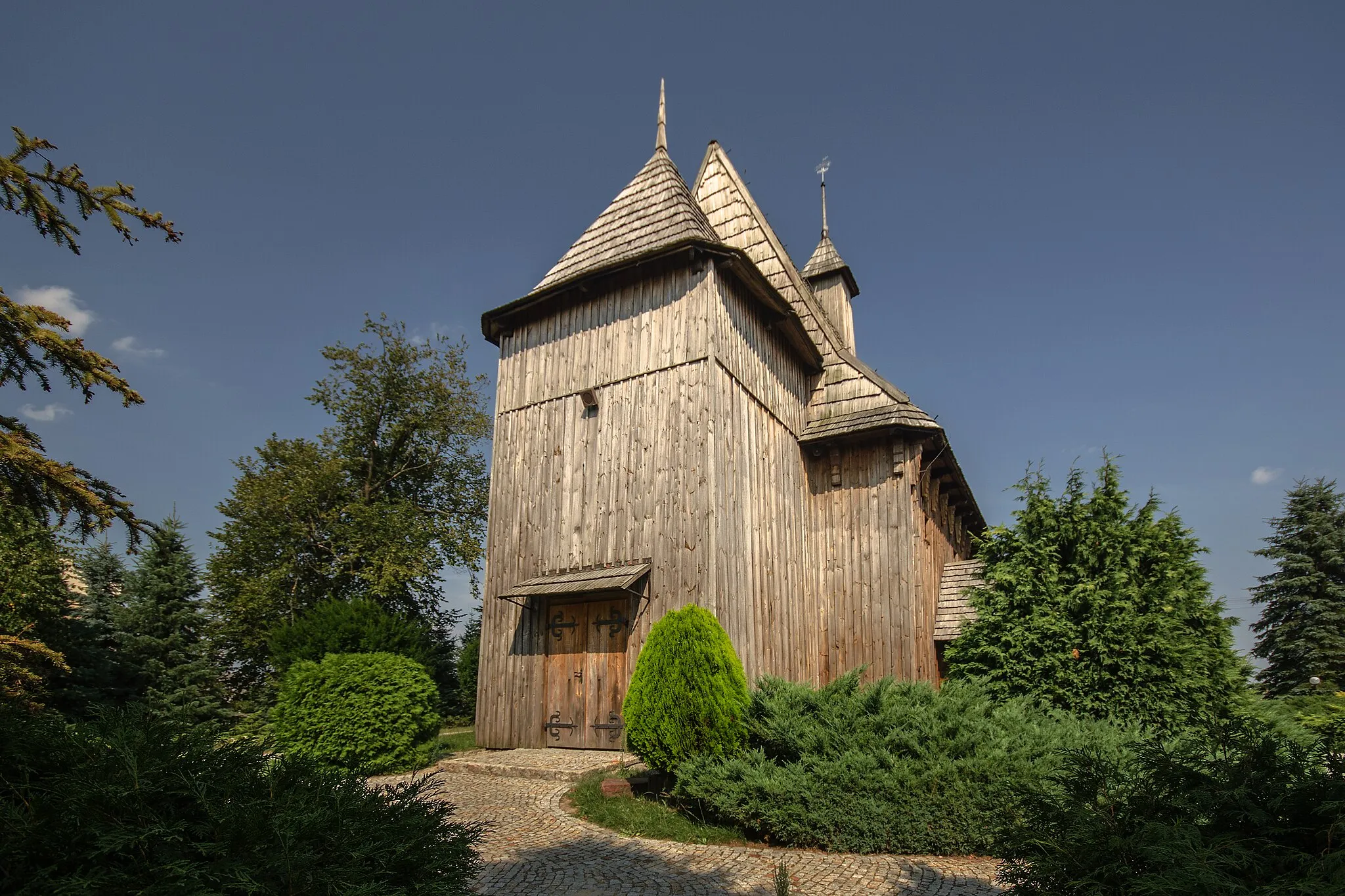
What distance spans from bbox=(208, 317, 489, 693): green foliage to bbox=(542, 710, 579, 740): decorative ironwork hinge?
1143 centimetres

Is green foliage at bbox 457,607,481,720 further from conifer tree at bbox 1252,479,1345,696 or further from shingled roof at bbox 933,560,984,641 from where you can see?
conifer tree at bbox 1252,479,1345,696

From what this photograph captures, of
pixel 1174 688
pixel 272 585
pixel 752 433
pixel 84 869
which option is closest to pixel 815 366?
pixel 752 433

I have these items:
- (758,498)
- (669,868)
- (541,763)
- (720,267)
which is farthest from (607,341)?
(669,868)

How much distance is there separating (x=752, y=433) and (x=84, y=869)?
34.0ft

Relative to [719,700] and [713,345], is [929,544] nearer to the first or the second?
[713,345]

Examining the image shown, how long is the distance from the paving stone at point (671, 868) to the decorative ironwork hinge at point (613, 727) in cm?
297

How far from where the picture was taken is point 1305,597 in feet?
70.2

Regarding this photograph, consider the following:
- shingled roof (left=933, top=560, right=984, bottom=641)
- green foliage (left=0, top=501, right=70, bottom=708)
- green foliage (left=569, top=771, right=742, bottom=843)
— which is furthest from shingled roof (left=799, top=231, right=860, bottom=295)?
green foliage (left=0, top=501, right=70, bottom=708)

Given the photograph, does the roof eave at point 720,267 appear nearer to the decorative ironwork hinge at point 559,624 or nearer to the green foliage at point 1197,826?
the decorative ironwork hinge at point 559,624

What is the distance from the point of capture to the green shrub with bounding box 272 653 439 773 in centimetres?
936

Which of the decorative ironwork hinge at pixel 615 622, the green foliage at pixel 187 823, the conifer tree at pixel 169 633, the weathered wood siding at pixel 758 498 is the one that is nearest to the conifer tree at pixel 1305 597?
the weathered wood siding at pixel 758 498

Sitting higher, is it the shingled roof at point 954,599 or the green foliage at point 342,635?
the shingled roof at point 954,599

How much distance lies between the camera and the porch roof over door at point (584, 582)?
34.5 feet

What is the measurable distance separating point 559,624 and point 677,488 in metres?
2.94
